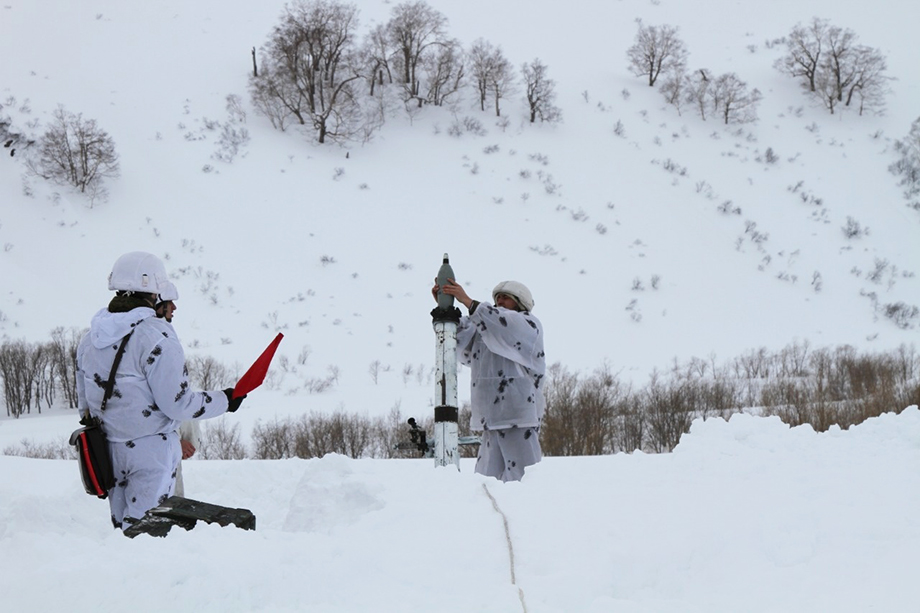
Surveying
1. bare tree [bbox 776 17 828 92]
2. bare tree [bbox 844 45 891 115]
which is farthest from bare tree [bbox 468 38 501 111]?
bare tree [bbox 844 45 891 115]

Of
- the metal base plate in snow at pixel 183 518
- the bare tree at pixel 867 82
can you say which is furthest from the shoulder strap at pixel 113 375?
the bare tree at pixel 867 82

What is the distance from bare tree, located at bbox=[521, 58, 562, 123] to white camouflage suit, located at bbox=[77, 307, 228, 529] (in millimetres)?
27649

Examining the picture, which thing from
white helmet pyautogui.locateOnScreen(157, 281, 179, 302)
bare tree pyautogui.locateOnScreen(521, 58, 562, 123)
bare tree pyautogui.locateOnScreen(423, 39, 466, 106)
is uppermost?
bare tree pyautogui.locateOnScreen(423, 39, 466, 106)

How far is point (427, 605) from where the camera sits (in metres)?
2.50

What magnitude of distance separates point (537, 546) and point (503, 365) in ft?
6.49

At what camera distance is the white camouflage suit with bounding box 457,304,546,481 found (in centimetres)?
489

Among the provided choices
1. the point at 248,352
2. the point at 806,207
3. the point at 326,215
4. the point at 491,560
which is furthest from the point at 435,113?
the point at 491,560

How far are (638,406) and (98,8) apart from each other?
97.8ft

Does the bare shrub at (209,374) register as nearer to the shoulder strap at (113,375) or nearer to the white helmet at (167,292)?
the white helmet at (167,292)

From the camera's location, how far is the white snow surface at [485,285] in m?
2.79

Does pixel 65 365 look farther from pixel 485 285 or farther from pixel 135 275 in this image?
pixel 135 275

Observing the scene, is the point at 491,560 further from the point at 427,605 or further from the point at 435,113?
the point at 435,113

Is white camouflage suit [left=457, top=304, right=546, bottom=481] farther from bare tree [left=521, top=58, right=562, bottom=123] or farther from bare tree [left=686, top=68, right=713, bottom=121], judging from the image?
bare tree [left=686, top=68, right=713, bottom=121]

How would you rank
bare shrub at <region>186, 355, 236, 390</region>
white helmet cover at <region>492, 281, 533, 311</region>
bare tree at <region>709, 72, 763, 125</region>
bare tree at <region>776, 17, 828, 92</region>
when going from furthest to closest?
bare tree at <region>776, 17, 828, 92</region>
bare tree at <region>709, 72, 763, 125</region>
bare shrub at <region>186, 355, 236, 390</region>
white helmet cover at <region>492, 281, 533, 311</region>
